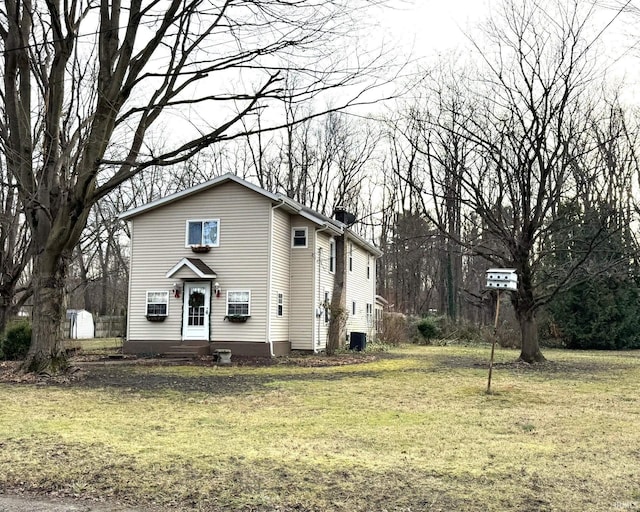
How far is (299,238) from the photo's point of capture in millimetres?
23297

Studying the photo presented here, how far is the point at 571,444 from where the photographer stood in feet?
24.8

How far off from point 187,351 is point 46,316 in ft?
22.9

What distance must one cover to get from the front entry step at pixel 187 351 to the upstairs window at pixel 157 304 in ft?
4.58

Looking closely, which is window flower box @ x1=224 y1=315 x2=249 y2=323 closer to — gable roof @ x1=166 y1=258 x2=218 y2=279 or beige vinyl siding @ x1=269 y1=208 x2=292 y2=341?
beige vinyl siding @ x1=269 y1=208 x2=292 y2=341

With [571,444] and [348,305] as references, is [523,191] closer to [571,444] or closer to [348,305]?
[348,305]

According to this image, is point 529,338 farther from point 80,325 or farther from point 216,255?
point 80,325

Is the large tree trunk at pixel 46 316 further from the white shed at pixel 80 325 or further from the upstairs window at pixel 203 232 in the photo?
the white shed at pixel 80 325

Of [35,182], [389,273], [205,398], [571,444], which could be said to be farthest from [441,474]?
[389,273]

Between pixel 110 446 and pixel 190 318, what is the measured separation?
14.9 m

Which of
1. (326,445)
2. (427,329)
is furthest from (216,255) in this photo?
(427,329)

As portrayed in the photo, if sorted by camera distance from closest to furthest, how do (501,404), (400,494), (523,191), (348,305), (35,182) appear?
(400,494), (501,404), (35,182), (523,191), (348,305)

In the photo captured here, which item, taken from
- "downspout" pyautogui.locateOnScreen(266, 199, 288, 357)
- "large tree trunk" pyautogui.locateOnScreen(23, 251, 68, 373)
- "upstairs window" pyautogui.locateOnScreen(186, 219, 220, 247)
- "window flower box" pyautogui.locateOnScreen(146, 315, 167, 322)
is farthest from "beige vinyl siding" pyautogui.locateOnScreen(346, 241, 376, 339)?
"large tree trunk" pyautogui.locateOnScreen(23, 251, 68, 373)

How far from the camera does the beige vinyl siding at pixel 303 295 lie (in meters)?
23.1

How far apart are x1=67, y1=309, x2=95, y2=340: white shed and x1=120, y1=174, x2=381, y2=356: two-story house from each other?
16.7 metres
